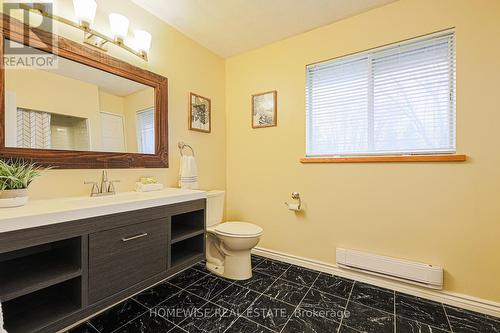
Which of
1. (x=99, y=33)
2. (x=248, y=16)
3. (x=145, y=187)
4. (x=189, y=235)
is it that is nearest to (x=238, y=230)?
(x=189, y=235)

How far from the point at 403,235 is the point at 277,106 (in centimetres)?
164

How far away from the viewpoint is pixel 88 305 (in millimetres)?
1106

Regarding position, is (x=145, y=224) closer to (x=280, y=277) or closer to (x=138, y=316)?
(x=138, y=316)

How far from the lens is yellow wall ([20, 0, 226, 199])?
1415mm

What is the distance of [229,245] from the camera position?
6.38ft

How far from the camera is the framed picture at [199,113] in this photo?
2258 mm

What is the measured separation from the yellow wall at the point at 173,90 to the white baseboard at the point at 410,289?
4.10 ft

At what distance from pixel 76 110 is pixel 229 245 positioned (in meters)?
1.52

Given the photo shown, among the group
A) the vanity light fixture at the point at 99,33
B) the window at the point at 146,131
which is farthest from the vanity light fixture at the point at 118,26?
the window at the point at 146,131

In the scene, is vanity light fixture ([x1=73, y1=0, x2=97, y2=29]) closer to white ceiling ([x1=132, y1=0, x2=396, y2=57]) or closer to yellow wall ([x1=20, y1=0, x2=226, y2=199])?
yellow wall ([x1=20, y1=0, x2=226, y2=199])

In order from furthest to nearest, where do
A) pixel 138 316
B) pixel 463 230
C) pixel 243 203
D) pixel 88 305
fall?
pixel 243 203
pixel 463 230
pixel 138 316
pixel 88 305

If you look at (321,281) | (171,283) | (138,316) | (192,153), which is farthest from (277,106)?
(138,316)

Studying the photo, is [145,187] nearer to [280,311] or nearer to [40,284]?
[40,284]

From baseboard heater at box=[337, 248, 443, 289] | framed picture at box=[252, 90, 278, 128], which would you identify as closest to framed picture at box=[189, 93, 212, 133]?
framed picture at box=[252, 90, 278, 128]
